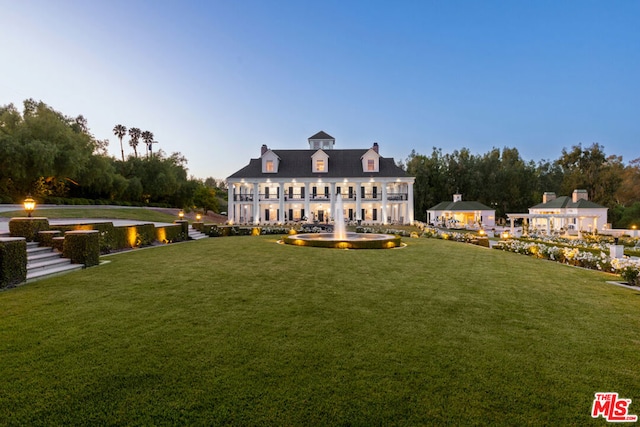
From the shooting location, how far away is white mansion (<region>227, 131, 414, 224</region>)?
37.0 meters

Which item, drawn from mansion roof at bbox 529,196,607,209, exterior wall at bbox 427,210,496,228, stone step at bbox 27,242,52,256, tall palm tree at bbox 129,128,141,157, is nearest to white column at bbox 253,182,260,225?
exterior wall at bbox 427,210,496,228

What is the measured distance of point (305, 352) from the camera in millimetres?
4113

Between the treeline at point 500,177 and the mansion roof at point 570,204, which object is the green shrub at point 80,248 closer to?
the mansion roof at point 570,204

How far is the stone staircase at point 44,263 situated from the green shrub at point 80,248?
19 centimetres

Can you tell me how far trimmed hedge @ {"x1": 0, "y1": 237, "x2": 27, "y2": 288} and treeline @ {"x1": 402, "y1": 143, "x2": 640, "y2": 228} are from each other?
50.9 m

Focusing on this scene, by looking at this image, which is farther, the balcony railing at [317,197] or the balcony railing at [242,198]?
the balcony railing at [242,198]

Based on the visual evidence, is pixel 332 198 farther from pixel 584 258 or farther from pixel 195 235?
pixel 584 258

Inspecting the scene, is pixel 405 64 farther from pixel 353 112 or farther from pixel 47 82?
pixel 47 82

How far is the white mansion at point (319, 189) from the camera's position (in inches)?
1457

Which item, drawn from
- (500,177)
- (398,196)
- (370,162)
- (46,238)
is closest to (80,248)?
(46,238)

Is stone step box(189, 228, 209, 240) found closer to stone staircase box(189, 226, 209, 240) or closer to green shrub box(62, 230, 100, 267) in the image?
stone staircase box(189, 226, 209, 240)

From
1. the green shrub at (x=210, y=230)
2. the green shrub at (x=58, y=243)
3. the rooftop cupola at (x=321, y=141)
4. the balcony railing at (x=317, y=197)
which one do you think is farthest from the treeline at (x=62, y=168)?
the rooftop cupola at (x=321, y=141)

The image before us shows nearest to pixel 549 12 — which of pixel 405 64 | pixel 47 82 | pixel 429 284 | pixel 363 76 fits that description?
pixel 405 64

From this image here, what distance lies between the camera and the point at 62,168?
88.1ft
